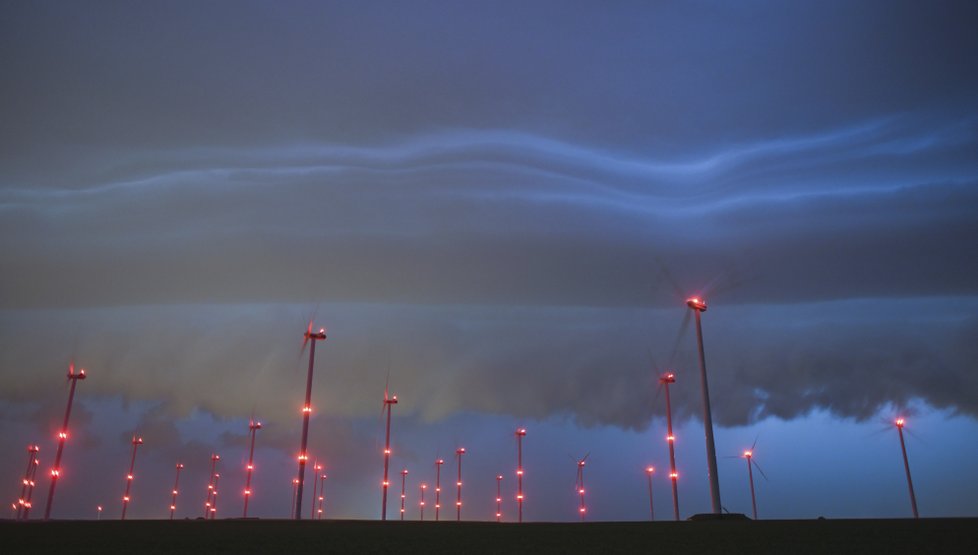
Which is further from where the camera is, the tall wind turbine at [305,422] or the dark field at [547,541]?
the tall wind turbine at [305,422]

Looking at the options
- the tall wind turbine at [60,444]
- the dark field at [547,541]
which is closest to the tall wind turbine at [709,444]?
the dark field at [547,541]

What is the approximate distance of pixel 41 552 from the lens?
16781mm

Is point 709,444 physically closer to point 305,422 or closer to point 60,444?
point 305,422

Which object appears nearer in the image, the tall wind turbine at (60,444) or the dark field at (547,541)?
the dark field at (547,541)

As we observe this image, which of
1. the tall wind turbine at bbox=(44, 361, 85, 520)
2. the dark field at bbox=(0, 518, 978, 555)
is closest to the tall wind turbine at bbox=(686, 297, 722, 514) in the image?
the dark field at bbox=(0, 518, 978, 555)

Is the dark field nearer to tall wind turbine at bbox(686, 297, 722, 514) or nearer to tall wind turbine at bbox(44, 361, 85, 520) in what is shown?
tall wind turbine at bbox(686, 297, 722, 514)

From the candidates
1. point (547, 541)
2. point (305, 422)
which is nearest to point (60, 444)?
point (305, 422)

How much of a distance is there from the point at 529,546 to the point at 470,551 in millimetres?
2058

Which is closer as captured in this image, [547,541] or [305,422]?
[547,541]

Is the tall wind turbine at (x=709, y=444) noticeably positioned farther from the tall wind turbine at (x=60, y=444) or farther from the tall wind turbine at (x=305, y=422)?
the tall wind turbine at (x=60, y=444)

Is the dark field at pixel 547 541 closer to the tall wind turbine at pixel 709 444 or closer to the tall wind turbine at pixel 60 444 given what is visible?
the tall wind turbine at pixel 709 444

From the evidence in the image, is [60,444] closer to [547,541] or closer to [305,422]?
[305,422]

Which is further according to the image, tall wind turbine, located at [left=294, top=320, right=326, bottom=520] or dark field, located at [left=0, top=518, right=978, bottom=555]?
tall wind turbine, located at [left=294, top=320, right=326, bottom=520]

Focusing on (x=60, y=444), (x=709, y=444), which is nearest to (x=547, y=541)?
(x=709, y=444)
